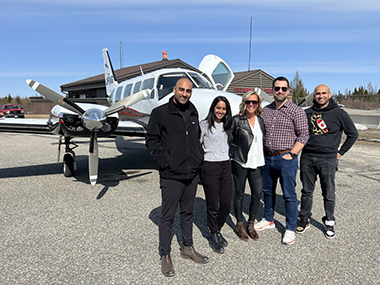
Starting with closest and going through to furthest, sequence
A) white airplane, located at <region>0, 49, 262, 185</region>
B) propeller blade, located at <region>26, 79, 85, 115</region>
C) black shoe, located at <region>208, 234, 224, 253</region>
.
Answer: black shoe, located at <region>208, 234, 224, 253</region>
white airplane, located at <region>0, 49, 262, 185</region>
propeller blade, located at <region>26, 79, 85, 115</region>

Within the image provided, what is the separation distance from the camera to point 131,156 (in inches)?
418

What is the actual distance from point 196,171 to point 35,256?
7.32 feet

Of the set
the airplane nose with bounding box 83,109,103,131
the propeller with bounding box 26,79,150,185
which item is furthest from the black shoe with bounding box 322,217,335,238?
the airplane nose with bounding box 83,109,103,131

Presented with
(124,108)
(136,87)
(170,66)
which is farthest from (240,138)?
(170,66)

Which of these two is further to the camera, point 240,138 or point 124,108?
point 124,108

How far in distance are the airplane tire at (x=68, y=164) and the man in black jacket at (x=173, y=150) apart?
16.3ft

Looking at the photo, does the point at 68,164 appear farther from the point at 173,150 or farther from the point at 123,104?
the point at 173,150

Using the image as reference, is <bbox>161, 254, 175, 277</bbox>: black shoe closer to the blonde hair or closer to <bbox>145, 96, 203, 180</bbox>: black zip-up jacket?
<bbox>145, 96, 203, 180</bbox>: black zip-up jacket

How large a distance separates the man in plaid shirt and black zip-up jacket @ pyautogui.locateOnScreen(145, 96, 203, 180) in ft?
3.91

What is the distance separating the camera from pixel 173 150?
118 inches

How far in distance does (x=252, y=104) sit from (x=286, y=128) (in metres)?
0.53

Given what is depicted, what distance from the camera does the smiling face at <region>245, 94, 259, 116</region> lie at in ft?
11.6

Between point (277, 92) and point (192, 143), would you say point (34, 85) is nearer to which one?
point (192, 143)

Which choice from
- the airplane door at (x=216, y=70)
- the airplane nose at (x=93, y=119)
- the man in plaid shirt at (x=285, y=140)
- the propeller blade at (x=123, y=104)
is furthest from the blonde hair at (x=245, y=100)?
the airplane door at (x=216, y=70)
